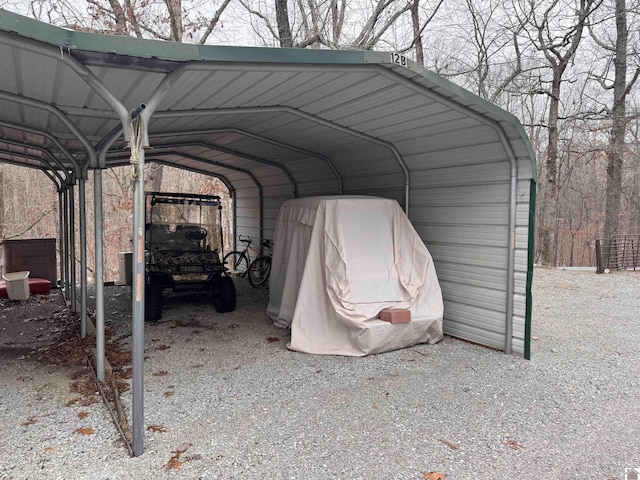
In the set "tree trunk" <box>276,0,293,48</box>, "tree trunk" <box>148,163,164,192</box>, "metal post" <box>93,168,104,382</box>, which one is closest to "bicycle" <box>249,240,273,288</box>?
"metal post" <box>93,168,104,382</box>

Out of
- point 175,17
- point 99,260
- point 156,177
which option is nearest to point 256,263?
point 99,260

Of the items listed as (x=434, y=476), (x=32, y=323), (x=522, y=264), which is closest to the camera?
(x=434, y=476)

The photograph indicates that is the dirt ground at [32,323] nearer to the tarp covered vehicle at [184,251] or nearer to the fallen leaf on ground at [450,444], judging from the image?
the tarp covered vehicle at [184,251]

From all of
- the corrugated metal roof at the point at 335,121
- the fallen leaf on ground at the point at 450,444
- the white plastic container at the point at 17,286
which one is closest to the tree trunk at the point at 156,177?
the white plastic container at the point at 17,286

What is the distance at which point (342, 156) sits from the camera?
699 cm

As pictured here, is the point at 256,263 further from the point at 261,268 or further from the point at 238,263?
the point at 238,263

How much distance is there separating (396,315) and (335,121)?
233 cm

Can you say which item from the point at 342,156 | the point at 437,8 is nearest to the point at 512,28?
the point at 437,8

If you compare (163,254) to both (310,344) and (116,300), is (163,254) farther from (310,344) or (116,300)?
(310,344)

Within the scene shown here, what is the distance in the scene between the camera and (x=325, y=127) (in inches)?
221

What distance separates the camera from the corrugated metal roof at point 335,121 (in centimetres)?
289

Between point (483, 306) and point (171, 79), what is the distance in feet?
13.3

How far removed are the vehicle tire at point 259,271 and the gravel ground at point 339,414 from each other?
3937 millimetres

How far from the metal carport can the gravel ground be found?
47 centimetres
